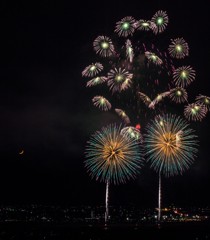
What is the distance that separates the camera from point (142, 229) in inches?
1843

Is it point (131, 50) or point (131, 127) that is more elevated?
point (131, 50)

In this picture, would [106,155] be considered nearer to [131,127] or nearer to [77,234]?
[131,127]

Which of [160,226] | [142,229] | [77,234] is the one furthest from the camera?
[77,234]

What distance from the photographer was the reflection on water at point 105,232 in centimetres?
4362

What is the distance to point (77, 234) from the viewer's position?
164ft

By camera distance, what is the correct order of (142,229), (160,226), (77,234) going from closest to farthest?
(160,226)
(142,229)
(77,234)

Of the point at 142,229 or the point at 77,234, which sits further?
the point at 77,234

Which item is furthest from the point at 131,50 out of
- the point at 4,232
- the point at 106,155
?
the point at 4,232

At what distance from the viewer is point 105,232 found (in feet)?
157

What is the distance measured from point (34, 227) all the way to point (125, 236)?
12.5 m

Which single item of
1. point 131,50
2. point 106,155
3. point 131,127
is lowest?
point 106,155

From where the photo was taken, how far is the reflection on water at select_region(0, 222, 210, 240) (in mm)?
43625

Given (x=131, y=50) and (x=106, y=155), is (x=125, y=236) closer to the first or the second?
(x=106, y=155)

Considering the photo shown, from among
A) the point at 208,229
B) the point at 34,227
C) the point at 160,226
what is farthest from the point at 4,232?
the point at 208,229
